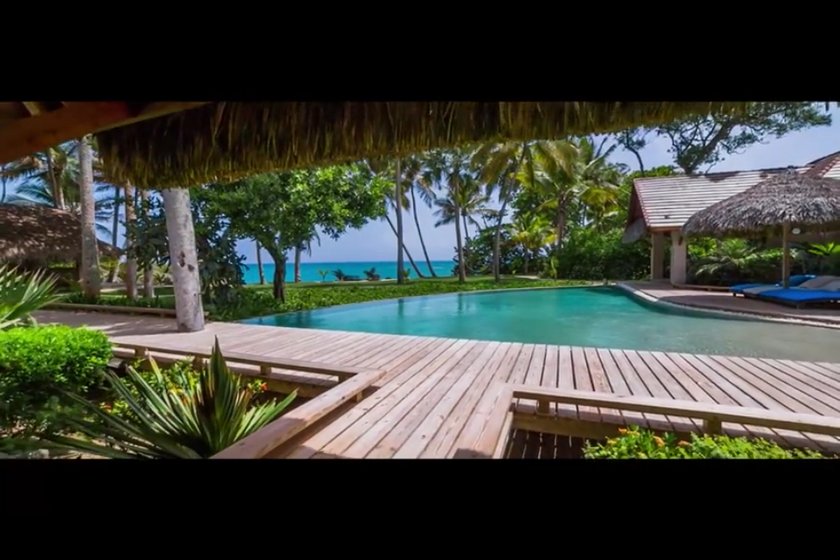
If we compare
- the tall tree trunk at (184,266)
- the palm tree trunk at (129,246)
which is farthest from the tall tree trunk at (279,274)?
the tall tree trunk at (184,266)

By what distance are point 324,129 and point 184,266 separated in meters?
5.93

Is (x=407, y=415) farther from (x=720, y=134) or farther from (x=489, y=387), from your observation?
(x=720, y=134)

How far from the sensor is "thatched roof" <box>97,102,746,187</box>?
A: 1577 mm

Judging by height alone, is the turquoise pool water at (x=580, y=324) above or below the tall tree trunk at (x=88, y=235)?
below

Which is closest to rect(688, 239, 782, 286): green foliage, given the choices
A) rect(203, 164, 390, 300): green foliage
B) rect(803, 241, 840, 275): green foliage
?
rect(803, 241, 840, 275): green foliage

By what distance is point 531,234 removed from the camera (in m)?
18.8

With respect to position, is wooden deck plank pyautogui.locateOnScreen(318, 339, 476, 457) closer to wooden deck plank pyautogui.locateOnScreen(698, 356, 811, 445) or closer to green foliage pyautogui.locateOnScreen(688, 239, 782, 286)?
wooden deck plank pyautogui.locateOnScreen(698, 356, 811, 445)

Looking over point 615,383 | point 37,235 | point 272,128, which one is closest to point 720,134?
point 615,383

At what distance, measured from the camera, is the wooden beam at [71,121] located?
1.32 meters

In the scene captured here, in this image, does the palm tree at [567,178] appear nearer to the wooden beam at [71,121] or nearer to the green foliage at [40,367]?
the green foliage at [40,367]

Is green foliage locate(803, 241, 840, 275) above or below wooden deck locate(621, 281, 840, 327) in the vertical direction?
above

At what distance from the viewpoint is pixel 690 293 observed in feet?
35.0

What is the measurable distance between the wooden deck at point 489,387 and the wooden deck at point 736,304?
4189mm
